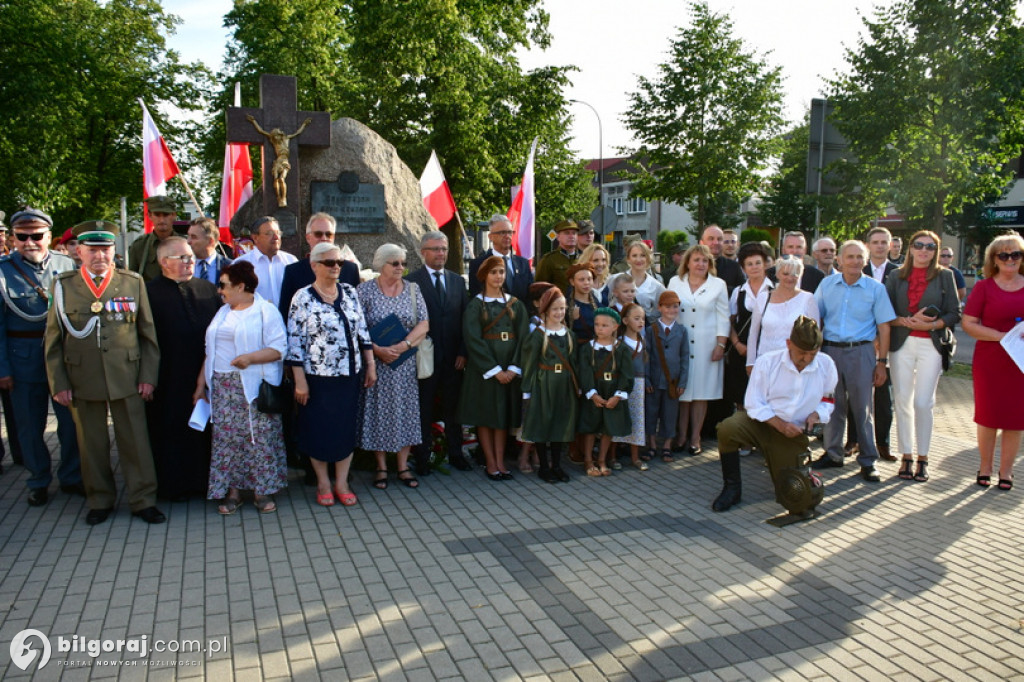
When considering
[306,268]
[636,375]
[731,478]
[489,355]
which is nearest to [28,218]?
[306,268]

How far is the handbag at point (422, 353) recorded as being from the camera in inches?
253

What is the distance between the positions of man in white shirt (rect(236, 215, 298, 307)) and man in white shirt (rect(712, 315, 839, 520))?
4033mm

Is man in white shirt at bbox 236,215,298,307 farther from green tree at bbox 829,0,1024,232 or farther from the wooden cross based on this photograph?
green tree at bbox 829,0,1024,232

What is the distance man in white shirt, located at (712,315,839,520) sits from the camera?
5582 millimetres

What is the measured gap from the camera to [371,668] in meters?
3.54

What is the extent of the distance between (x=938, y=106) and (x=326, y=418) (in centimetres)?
1618

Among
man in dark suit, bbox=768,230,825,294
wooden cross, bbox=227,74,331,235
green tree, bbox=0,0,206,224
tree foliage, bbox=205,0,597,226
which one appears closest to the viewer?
man in dark suit, bbox=768,230,825,294

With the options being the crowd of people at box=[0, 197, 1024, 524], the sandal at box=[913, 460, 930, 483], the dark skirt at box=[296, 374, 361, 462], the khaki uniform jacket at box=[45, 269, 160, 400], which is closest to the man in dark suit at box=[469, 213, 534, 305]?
the crowd of people at box=[0, 197, 1024, 524]

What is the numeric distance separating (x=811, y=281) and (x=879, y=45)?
1286 centimetres

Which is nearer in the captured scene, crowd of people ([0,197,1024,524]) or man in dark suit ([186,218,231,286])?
crowd of people ([0,197,1024,524])

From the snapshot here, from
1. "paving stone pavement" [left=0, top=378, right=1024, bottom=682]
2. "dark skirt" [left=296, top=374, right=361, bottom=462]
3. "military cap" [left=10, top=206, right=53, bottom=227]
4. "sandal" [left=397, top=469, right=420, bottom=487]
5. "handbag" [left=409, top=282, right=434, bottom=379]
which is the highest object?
"military cap" [left=10, top=206, right=53, bottom=227]

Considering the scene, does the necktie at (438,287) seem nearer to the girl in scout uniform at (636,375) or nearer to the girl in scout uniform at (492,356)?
the girl in scout uniform at (492,356)

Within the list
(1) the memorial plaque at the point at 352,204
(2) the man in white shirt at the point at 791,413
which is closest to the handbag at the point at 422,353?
(2) the man in white shirt at the point at 791,413

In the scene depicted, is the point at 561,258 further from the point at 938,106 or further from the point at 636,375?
the point at 938,106
